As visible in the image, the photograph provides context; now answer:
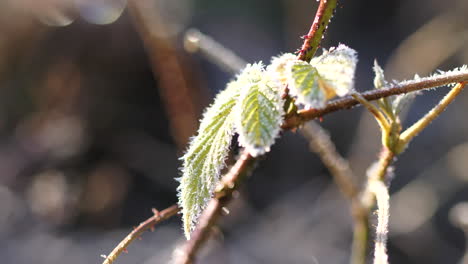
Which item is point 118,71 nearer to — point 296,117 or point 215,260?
point 215,260

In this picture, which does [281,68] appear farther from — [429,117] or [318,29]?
[429,117]

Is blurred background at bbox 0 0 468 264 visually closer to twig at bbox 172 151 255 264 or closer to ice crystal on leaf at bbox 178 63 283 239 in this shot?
twig at bbox 172 151 255 264

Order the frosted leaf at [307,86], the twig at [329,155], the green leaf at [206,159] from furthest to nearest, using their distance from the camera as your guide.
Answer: the twig at [329,155] → the green leaf at [206,159] → the frosted leaf at [307,86]

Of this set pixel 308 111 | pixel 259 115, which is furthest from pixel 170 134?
pixel 259 115

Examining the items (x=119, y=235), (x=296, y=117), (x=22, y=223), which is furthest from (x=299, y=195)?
(x=296, y=117)

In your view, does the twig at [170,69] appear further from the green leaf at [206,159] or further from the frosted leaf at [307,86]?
the frosted leaf at [307,86]

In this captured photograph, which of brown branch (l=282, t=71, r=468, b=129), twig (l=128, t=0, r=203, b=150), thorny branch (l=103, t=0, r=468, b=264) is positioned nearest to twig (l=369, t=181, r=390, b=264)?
thorny branch (l=103, t=0, r=468, b=264)

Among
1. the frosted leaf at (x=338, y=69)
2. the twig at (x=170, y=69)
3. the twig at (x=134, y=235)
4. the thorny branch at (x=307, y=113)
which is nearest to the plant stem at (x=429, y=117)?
the thorny branch at (x=307, y=113)
